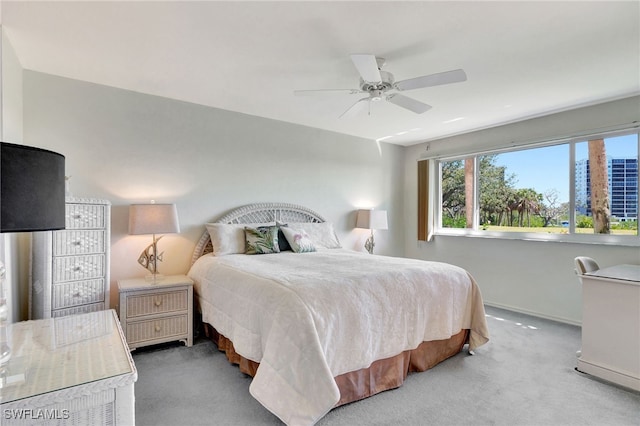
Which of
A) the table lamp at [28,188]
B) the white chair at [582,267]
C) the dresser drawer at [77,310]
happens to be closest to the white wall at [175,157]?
the dresser drawer at [77,310]

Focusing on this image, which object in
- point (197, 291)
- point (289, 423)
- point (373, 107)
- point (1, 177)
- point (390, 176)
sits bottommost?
point (289, 423)

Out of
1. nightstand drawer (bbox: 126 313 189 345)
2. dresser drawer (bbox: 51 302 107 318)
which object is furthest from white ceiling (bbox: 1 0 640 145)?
nightstand drawer (bbox: 126 313 189 345)

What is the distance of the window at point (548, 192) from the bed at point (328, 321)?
2001mm

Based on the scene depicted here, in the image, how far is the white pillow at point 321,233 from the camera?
4.13 meters

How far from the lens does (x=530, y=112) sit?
3.86 m

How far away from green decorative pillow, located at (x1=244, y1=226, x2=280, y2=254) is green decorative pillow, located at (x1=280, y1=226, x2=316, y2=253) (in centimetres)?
16

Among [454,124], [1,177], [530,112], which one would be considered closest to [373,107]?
[454,124]

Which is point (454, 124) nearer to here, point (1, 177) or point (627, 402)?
point (627, 402)

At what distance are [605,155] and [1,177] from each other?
16.0 feet

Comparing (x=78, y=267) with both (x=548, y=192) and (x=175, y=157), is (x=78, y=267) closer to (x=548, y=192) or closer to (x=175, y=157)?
(x=175, y=157)

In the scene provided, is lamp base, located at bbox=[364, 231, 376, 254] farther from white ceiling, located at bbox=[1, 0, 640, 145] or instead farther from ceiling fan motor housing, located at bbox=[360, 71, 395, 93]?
ceiling fan motor housing, located at bbox=[360, 71, 395, 93]

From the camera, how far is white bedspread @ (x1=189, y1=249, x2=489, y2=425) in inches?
68.8

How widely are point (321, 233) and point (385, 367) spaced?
2209mm

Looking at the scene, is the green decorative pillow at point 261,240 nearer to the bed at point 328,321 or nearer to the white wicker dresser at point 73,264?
the bed at point 328,321
